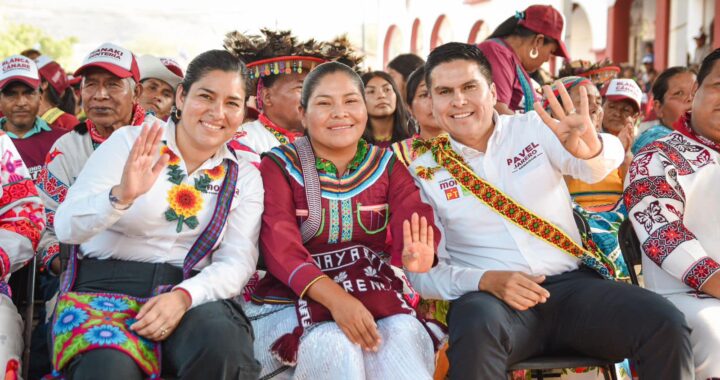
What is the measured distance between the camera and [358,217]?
10.9ft

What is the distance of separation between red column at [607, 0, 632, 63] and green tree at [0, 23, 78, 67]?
2079 cm

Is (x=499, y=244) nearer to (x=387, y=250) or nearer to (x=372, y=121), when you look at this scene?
(x=387, y=250)

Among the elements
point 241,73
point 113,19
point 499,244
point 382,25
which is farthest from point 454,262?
point 113,19

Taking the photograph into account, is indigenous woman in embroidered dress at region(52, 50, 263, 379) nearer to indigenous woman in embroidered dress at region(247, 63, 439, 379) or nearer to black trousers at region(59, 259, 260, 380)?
black trousers at region(59, 259, 260, 380)

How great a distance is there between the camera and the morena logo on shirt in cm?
339

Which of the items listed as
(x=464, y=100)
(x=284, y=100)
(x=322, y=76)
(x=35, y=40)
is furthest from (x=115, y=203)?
(x=35, y=40)

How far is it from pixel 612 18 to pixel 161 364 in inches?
614

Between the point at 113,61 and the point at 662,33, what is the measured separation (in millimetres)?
12486

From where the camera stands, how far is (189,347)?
2.72m

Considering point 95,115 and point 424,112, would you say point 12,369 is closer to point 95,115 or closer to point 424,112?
point 95,115

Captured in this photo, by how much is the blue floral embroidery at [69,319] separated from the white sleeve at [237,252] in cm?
36

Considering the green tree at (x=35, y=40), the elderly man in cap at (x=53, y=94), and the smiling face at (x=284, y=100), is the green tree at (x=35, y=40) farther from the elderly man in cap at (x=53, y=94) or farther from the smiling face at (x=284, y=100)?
the smiling face at (x=284, y=100)

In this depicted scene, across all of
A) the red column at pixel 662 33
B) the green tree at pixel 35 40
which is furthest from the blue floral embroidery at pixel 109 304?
the green tree at pixel 35 40

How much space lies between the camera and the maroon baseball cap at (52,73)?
6474mm
